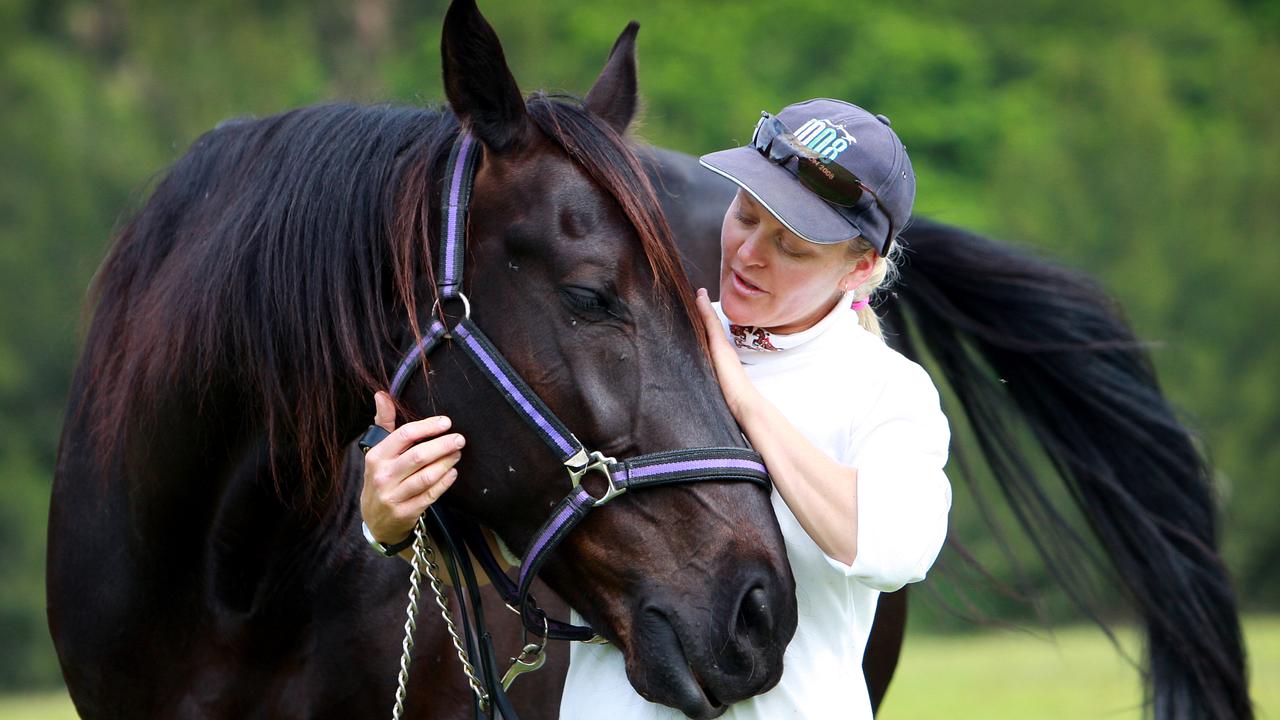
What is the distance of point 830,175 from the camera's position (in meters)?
Result: 2.20

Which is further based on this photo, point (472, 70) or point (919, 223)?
point (919, 223)

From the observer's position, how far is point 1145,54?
65.8 ft

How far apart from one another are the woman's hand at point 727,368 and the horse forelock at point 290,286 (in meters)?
0.49

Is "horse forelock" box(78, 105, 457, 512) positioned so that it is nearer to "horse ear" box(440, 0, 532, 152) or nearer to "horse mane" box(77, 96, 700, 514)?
"horse mane" box(77, 96, 700, 514)

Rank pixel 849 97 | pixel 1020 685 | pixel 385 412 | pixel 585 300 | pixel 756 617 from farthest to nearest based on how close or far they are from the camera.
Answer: pixel 849 97
pixel 1020 685
pixel 385 412
pixel 585 300
pixel 756 617

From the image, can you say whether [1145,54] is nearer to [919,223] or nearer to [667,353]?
[919,223]

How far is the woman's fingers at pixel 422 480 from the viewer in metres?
2.14

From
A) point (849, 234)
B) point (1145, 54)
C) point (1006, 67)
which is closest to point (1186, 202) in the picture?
point (1145, 54)

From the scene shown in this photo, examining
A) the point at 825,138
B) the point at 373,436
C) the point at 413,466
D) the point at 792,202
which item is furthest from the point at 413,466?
the point at 825,138

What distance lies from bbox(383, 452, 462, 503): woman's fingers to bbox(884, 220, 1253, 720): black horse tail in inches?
88.8

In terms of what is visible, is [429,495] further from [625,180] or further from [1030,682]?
[1030,682]

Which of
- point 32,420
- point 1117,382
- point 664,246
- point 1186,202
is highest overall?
point 664,246

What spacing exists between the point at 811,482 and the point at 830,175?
1.68 feet

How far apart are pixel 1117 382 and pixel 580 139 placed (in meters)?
2.65
